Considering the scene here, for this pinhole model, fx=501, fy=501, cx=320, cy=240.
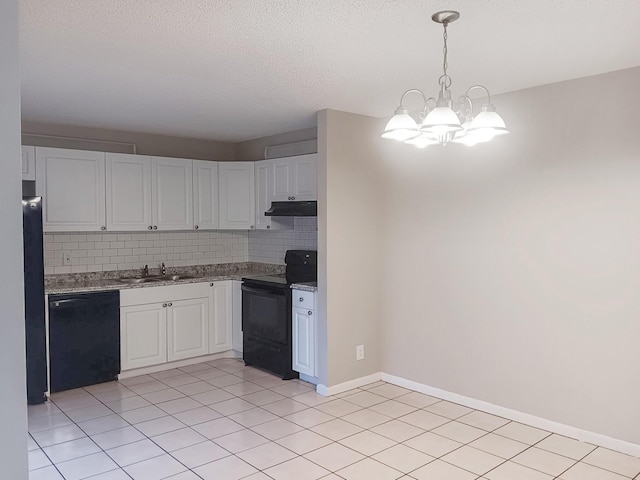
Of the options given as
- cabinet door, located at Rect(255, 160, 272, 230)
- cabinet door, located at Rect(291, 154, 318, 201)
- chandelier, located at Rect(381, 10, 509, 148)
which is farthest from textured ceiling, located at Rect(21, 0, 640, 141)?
cabinet door, located at Rect(255, 160, 272, 230)

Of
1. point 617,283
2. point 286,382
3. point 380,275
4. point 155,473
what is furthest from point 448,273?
point 155,473

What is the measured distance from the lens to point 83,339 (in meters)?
4.41

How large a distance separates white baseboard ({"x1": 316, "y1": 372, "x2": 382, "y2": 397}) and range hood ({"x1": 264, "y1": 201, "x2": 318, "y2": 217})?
1510mm

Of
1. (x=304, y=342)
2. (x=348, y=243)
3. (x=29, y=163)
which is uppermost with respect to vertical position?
(x=29, y=163)

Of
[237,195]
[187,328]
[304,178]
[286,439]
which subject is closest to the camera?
[286,439]

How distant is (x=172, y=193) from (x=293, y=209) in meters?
1.46

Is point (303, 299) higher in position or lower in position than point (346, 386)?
higher

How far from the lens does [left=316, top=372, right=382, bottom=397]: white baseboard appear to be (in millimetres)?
4242

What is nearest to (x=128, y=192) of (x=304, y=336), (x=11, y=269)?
(x=304, y=336)

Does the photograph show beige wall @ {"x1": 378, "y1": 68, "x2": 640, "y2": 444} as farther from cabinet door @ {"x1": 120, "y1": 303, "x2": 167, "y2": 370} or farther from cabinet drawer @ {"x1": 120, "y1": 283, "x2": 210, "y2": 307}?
cabinet door @ {"x1": 120, "y1": 303, "x2": 167, "y2": 370}

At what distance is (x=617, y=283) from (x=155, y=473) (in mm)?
3038

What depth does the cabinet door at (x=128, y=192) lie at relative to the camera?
16.1ft

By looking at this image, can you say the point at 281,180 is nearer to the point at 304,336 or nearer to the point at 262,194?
the point at 262,194

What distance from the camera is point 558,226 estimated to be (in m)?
3.41
